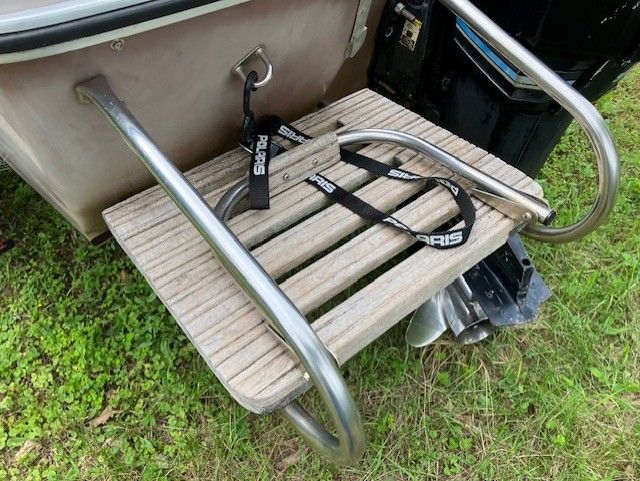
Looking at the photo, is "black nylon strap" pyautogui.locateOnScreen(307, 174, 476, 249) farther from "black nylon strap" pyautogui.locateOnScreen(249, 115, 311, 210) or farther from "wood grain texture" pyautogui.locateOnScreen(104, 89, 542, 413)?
"black nylon strap" pyautogui.locateOnScreen(249, 115, 311, 210)

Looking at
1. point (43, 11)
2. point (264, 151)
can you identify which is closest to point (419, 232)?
point (264, 151)

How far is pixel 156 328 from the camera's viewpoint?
5.37ft

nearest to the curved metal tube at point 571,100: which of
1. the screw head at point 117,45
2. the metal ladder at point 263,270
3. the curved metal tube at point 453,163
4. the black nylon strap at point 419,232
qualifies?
the metal ladder at point 263,270

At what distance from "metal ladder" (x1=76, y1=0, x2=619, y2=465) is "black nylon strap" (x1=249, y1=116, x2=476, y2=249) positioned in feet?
0.16

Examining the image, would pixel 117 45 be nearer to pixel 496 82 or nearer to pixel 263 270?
pixel 263 270

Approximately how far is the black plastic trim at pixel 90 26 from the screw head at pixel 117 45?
0.17ft

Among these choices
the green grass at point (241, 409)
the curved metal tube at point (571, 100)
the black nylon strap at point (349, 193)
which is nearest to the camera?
the curved metal tube at point (571, 100)

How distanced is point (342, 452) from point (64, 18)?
30.8 inches

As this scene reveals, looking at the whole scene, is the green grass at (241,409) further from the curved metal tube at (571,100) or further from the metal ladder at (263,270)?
the curved metal tube at (571,100)

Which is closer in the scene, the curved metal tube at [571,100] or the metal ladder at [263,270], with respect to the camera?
the metal ladder at [263,270]

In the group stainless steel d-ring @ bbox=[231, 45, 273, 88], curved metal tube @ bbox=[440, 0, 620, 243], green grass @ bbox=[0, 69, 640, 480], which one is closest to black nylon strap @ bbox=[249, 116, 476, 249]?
stainless steel d-ring @ bbox=[231, 45, 273, 88]

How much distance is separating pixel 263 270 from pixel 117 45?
1.49ft

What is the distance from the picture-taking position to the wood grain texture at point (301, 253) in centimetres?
104

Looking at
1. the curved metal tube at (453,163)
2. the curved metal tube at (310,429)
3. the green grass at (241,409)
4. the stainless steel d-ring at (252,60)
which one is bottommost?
the green grass at (241,409)
